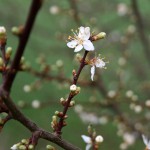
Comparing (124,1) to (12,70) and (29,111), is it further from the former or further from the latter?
(12,70)

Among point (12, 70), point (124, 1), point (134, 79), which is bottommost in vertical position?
point (12, 70)

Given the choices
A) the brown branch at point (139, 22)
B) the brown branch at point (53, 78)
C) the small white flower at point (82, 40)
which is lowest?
the small white flower at point (82, 40)

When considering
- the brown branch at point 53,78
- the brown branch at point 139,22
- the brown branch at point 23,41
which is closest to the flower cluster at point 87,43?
the brown branch at point 23,41

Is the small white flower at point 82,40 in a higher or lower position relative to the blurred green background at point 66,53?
lower

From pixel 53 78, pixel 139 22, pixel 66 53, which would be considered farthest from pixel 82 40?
pixel 66 53

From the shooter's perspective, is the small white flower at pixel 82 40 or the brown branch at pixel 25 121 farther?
the small white flower at pixel 82 40

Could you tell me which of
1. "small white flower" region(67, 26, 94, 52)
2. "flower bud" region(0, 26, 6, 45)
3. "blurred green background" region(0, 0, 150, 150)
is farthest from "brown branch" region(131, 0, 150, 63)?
"flower bud" region(0, 26, 6, 45)

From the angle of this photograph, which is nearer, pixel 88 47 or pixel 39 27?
pixel 88 47

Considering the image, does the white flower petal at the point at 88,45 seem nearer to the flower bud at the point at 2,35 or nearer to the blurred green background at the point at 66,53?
the flower bud at the point at 2,35

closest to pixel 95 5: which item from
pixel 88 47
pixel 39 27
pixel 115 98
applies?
pixel 39 27

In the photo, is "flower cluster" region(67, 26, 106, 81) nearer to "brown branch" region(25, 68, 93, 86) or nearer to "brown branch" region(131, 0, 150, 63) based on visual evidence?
"brown branch" region(25, 68, 93, 86)

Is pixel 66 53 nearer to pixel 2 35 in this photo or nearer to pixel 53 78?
pixel 53 78
